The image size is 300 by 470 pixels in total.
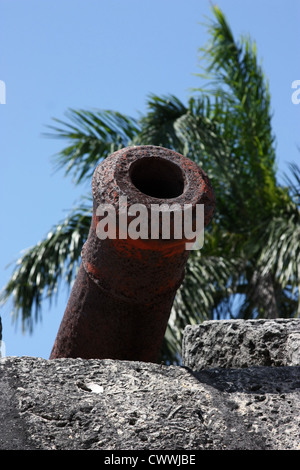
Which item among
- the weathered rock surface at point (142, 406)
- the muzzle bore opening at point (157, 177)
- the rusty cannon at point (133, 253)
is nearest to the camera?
the weathered rock surface at point (142, 406)

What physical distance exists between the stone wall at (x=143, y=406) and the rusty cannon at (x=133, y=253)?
294 mm

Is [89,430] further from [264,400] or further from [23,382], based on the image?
[264,400]

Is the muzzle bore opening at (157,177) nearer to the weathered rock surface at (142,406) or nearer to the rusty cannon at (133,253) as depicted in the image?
the rusty cannon at (133,253)

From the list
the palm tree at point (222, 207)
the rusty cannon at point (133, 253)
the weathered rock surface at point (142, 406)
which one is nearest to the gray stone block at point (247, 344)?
the rusty cannon at point (133, 253)

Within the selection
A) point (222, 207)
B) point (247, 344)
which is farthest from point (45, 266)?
point (247, 344)

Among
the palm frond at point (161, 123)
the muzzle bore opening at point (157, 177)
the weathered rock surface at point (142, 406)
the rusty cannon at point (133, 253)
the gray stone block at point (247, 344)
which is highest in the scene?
the palm frond at point (161, 123)

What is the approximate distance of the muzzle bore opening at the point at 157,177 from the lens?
2703mm

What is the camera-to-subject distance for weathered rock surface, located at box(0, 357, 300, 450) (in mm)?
2221

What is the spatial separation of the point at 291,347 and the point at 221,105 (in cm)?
1047

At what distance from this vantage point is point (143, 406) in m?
2.36

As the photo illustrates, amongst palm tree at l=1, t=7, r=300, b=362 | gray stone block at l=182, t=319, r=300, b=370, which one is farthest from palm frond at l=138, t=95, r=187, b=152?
gray stone block at l=182, t=319, r=300, b=370

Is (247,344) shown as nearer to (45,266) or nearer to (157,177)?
(157,177)

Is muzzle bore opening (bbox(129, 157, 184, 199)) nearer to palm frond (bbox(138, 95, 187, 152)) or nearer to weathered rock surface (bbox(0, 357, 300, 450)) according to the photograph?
weathered rock surface (bbox(0, 357, 300, 450))

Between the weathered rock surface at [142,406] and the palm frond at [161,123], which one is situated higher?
the palm frond at [161,123]
